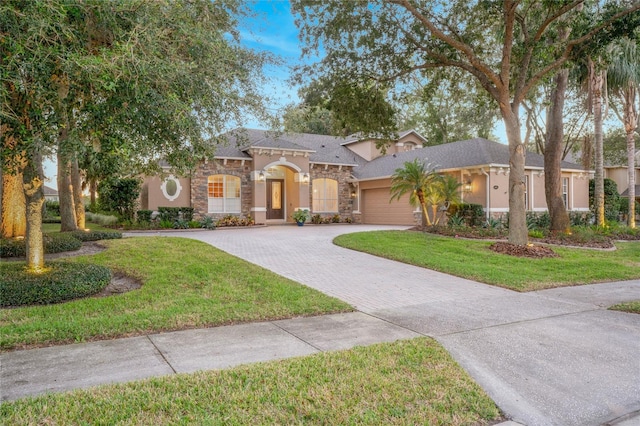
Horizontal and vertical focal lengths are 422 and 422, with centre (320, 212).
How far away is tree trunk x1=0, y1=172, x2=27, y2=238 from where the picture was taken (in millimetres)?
10977

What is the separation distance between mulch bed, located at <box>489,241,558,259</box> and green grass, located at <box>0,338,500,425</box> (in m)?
8.30

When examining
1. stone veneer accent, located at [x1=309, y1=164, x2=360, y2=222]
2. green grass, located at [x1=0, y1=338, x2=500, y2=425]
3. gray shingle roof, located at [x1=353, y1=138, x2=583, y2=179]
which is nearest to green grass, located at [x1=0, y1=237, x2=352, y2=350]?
green grass, located at [x1=0, y1=338, x2=500, y2=425]

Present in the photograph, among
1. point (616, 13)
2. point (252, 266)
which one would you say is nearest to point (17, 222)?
point (252, 266)

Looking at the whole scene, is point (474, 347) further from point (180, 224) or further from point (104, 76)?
point (180, 224)

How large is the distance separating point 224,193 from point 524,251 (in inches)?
555

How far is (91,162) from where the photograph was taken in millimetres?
4887

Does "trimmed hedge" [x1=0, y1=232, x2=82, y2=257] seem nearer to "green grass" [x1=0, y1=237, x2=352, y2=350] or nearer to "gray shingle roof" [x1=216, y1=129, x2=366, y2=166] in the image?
"green grass" [x1=0, y1=237, x2=352, y2=350]

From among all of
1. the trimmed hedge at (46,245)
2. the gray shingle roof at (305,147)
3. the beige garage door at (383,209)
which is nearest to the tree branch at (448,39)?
the gray shingle roof at (305,147)

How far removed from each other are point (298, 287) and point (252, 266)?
2.05 metres

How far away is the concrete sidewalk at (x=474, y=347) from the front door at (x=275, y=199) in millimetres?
16221

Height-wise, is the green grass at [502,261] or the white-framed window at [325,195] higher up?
the white-framed window at [325,195]

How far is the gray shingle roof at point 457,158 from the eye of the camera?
1922 cm

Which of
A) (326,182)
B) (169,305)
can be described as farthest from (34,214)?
(326,182)

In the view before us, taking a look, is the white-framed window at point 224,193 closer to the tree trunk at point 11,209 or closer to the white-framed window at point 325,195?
the white-framed window at point 325,195
